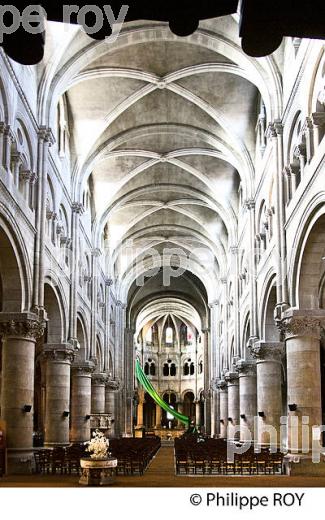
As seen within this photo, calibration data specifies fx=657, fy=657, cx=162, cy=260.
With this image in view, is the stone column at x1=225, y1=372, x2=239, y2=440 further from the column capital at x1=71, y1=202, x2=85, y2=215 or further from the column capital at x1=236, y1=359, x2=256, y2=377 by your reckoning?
the column capital at x1=71, y1=202, x2=85, y2=215

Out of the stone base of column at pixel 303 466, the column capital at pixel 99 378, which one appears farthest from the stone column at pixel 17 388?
the column capital at pixel 99 378

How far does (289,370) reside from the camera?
75.8ft

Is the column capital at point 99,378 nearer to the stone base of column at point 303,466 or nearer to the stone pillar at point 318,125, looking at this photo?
the stone base of column at point 303,466

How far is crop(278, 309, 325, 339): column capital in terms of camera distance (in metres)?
22.6

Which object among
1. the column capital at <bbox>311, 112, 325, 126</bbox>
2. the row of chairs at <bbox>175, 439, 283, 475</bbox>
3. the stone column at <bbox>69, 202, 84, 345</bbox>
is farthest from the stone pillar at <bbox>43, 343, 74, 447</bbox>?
the column capital at <bbox>311, 112, 325, 126</bbox>

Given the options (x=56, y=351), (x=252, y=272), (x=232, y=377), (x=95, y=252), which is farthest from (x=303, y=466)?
(x=95, y=252)

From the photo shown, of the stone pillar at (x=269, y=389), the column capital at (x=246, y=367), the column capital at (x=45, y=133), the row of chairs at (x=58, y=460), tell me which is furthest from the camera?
the column capital at (x=246, y=367)

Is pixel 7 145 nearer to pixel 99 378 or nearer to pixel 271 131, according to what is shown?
pixel 271 131

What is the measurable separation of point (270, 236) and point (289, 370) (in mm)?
8646

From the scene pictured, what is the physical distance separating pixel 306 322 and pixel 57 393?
518 inches

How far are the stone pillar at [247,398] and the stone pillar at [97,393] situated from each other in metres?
11.5

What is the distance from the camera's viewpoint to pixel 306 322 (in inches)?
892

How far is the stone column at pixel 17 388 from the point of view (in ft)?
73.7

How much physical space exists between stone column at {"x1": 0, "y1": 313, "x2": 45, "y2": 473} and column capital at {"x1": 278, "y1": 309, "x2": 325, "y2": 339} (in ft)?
29.6
